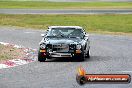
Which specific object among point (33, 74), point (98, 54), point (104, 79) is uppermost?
point (104, 79)

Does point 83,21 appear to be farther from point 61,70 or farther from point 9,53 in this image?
point 61,70

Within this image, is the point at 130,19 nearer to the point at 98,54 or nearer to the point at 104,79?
the point at 98,54

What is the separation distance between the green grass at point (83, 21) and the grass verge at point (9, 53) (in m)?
17.3

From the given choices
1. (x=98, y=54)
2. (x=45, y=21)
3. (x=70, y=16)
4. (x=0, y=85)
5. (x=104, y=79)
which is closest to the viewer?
(x=104, y=79)

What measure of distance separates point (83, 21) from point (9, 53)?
2808 centimetres

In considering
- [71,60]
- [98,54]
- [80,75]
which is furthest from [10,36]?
[80,75]

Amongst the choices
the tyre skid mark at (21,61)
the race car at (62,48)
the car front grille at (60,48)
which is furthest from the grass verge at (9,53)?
the car front grille at (60,48)

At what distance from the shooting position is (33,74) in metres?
15.8

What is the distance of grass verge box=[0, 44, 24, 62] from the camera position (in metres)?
21.8

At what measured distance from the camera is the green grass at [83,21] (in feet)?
148

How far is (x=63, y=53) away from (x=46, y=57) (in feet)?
2.18

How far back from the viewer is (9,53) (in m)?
23.6

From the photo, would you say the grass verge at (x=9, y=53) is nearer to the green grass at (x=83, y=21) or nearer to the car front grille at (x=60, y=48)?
the car front grille at (x=60, y=48)

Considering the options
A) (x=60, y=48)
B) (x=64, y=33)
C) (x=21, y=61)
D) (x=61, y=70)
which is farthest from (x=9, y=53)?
(x=61, y=70)
